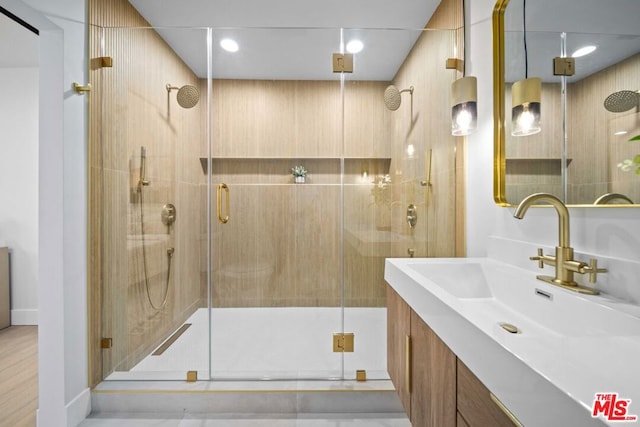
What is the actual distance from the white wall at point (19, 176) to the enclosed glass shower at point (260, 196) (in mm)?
2100

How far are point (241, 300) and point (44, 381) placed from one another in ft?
3.59

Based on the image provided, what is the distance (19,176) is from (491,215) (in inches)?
171

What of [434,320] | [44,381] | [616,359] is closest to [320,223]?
[434,320]

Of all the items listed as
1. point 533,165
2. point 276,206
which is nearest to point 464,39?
point 533,165

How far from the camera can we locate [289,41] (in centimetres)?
202

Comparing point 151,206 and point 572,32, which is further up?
point 572,32

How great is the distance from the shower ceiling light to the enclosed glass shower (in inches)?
23.0

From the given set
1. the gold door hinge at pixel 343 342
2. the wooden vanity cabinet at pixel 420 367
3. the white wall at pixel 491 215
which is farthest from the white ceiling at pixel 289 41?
the gold door hinge at pixel 343 342

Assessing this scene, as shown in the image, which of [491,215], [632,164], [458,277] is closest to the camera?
[632,164]

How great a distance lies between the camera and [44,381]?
67.7 inches

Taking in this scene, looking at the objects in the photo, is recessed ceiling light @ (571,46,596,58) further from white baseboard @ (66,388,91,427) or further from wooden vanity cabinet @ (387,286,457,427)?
white baseboard @ (66,388,91,427)

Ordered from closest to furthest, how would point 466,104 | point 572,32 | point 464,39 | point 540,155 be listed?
point 572,32 → point 540,155 → point 466,104 → point 464,39

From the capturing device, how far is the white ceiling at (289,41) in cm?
198

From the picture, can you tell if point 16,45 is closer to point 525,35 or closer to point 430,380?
point 525,35
